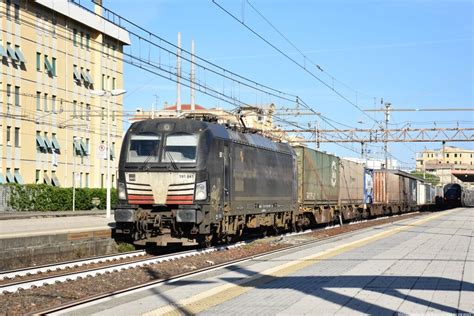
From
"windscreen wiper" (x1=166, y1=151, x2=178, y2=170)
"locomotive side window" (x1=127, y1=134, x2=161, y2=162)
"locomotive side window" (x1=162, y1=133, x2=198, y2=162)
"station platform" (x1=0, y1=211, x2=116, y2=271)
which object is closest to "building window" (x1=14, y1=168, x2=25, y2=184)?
"station platform" (x1=0, y1=211, x2=116, y2=271)

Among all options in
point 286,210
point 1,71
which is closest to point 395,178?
point 286,210

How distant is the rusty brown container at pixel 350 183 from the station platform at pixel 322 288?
18766 mm

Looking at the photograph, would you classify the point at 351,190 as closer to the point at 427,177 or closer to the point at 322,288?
the point at 322,288

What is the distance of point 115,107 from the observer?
65.4 meters

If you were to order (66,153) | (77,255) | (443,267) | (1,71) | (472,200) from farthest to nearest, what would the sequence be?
(472,200), (66,153), (1,71), (77,255), (443,267)

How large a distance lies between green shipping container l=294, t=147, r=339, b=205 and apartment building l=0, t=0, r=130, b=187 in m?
19.6

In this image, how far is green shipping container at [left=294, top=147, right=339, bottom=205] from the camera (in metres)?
28.0

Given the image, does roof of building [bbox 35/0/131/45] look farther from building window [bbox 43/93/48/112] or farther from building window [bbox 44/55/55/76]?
building window [bbox 43/93/48/112]

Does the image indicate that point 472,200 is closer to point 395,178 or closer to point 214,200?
point 395,178

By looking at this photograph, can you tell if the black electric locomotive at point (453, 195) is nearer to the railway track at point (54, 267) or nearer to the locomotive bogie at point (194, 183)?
the locomotive bogie at point (194, 183)

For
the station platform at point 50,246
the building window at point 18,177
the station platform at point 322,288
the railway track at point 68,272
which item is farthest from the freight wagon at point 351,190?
the building window at point 18,177

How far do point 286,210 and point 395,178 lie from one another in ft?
90.2

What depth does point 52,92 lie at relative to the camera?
56.5m

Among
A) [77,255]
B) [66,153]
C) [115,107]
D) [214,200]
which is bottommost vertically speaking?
[77,255]
